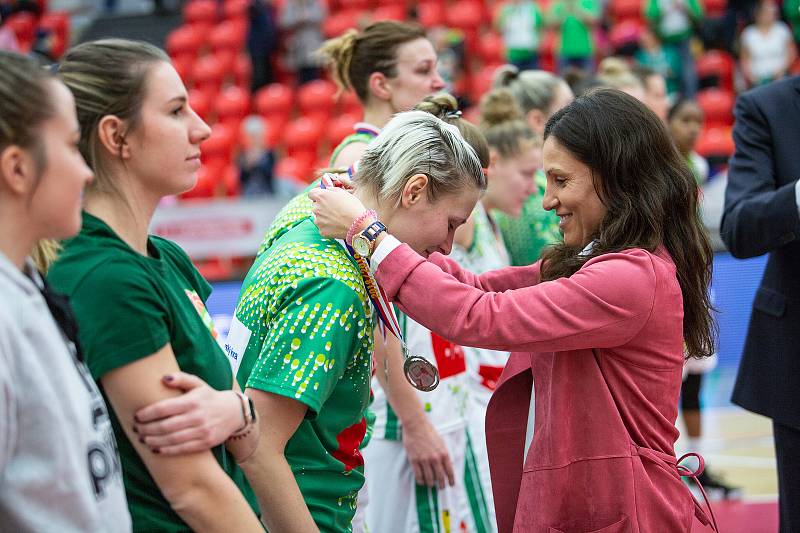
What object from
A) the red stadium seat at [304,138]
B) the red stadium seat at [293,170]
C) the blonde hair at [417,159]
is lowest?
the red stadium seat at [293,170]

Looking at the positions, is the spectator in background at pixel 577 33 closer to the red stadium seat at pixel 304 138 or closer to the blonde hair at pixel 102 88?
the red stadium seat at pixel 304 138

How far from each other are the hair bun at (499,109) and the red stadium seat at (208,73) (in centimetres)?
948

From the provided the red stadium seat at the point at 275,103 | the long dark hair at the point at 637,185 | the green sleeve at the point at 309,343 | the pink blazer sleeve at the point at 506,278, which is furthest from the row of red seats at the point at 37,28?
the green sleeve at the point at 309,343

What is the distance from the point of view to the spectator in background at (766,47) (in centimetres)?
1048

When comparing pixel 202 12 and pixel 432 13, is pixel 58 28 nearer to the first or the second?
pixel 202 12

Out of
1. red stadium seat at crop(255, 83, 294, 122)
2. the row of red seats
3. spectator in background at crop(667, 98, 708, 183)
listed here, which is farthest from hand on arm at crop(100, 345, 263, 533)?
the row of red seats

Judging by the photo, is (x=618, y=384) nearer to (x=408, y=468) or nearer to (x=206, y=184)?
(x=408, y=468)

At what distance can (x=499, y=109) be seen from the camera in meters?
4.04

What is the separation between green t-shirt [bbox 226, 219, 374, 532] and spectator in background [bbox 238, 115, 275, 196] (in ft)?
27.6

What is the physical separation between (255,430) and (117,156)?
516 millimetres

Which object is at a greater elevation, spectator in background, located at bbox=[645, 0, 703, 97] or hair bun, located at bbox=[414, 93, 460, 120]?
hair bun, located at bbox=[414, 93, 460, 120]

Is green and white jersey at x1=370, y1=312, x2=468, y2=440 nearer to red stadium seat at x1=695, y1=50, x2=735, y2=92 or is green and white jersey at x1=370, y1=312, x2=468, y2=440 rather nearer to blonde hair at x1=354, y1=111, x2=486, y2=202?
blonde hair at x1=354, y1=111, x2=486, y2=202

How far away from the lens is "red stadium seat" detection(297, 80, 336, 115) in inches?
474

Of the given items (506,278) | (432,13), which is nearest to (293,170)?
(432,13)
